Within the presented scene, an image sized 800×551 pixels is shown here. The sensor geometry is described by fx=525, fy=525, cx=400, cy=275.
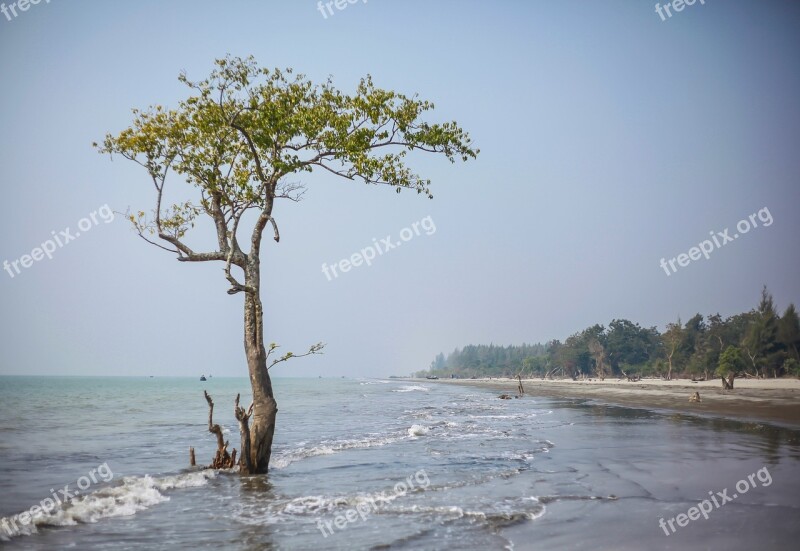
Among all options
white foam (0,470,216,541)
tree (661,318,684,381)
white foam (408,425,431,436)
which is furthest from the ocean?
tree (661,318,684,381)

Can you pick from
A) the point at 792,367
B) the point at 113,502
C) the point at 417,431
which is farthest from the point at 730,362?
the point at 113,502

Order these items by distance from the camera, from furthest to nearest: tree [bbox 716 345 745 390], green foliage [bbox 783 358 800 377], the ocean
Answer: tree [bbox 716 345 745 390] → green foliage [bbox 783 358 800 377] → the ocean

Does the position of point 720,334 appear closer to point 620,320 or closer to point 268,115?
point 620,320

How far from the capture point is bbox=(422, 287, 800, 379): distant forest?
Result: 87.7 m

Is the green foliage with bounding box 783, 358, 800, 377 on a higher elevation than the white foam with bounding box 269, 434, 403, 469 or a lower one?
lower

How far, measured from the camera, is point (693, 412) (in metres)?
37.5

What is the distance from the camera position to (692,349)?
122562 millimetres

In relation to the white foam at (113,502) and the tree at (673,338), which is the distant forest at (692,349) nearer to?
the tree at (673,338)

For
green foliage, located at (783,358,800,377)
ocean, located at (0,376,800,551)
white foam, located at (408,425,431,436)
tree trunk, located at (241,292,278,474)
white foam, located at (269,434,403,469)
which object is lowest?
green foliage, located at (783,358,800,377)

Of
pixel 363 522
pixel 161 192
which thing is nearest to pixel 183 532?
pixel 363 522

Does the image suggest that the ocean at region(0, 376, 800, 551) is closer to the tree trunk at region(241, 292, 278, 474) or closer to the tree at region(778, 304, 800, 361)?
the tree trunk at region(241, 292, 278, 474)

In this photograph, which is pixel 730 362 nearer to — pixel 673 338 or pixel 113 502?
pixel 673 338

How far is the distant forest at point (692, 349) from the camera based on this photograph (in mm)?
87688

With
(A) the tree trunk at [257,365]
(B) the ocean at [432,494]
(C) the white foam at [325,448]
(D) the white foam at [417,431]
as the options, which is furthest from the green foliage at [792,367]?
(A) the tree trunk at [257,365]
